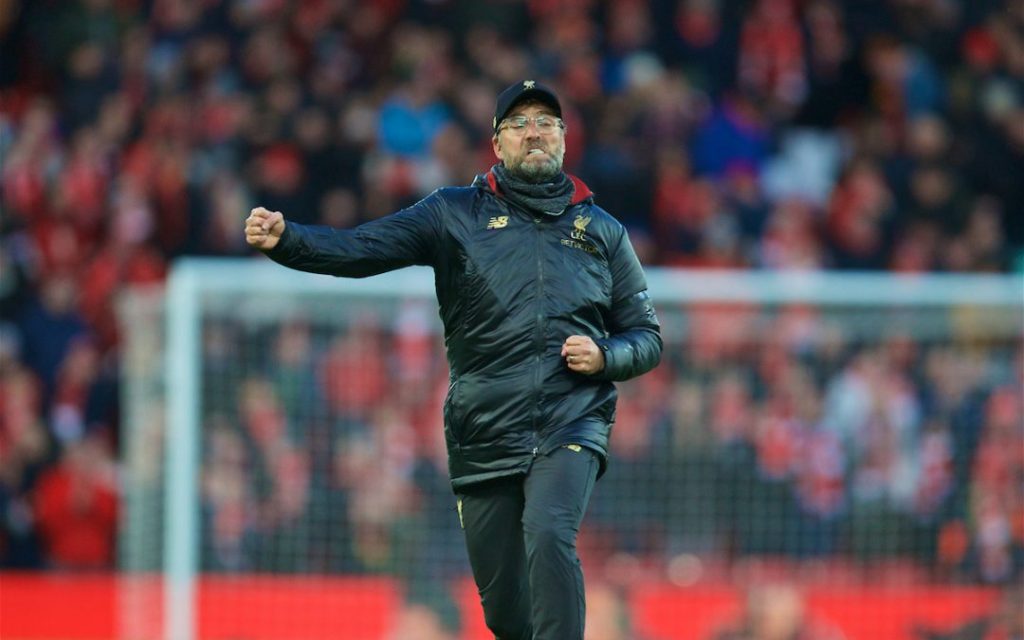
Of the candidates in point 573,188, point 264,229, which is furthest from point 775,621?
point 264,229

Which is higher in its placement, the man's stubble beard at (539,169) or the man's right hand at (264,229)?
the man's stubble beard at (539,169)

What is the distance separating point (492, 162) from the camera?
51.1ft

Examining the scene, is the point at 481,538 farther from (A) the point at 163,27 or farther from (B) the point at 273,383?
(A) the point at 163,27

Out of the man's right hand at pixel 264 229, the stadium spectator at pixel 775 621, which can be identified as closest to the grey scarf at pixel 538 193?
the man's right hand at pixel 264 229

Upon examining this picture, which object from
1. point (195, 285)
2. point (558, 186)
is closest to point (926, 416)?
point (195, 285)

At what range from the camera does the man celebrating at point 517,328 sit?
21.5 feet

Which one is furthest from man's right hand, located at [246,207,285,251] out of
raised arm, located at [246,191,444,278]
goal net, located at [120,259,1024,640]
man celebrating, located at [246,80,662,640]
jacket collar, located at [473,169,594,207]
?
goal net, located at [120,259,1024,640]

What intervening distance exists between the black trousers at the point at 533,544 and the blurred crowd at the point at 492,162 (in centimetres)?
524

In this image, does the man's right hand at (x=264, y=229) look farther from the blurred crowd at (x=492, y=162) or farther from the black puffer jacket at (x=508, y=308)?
the blurred crowd at (x=492, y=162)

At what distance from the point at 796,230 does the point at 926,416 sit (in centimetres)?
361

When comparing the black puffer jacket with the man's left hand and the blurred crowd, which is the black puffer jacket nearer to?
the man's left hand

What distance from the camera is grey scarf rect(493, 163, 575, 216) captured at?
22.0 feet

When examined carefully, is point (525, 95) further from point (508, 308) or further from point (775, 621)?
point (775, 621)

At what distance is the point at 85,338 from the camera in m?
14.4
